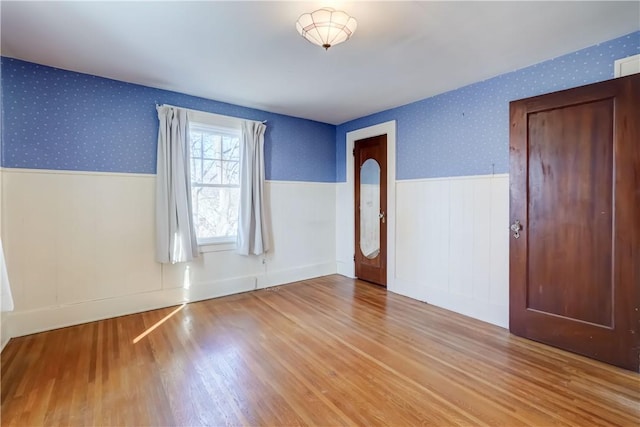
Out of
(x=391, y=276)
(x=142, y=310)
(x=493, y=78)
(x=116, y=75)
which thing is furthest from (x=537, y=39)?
(x=142, y=310)

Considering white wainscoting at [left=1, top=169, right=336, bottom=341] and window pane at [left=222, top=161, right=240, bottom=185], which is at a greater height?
window pane at [left=222, top=161, right=240, bottom=185]

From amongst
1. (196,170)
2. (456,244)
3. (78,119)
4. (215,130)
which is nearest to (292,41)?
(215,130)

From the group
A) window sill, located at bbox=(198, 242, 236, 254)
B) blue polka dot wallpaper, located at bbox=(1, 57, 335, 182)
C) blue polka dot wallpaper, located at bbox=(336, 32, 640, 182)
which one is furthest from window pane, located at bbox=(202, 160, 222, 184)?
blue polka dot wallpaper, located at bbox=(336, 32, 640, 182)

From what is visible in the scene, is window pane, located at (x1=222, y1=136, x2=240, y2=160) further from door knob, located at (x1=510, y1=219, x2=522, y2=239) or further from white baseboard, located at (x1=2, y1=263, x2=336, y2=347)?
door knob, located at (x1=510, y1=219, x2=522, y2=239)

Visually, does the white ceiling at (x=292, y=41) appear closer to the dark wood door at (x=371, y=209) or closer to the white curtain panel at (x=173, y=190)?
the white curtain panel at (x=173, y=190)

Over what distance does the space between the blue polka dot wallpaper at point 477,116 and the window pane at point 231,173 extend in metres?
2.07

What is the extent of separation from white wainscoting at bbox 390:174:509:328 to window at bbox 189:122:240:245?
86.7 inches

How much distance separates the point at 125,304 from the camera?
332cm

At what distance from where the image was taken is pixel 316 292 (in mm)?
4156

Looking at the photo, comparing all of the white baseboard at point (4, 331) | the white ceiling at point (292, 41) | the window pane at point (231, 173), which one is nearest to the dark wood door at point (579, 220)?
the white ceiling at point (292, 41)

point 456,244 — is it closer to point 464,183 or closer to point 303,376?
point 464,183

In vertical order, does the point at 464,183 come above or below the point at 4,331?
above

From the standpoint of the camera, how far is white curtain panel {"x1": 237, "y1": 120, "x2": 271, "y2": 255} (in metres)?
4.06

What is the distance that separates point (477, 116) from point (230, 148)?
2.96 metres
